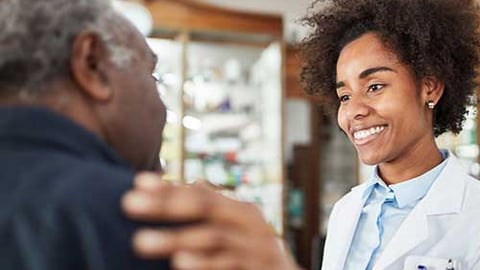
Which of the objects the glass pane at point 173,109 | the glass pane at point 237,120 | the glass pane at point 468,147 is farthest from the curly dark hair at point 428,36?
the glass pane at point 237,120

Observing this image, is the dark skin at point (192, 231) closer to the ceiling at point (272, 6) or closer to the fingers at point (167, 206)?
the fingers at point (167, 206)

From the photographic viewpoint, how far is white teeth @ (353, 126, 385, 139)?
151 cm

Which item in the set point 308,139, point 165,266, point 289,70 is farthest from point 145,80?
point 308,139

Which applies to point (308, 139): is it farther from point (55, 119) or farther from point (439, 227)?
point (55, 119)

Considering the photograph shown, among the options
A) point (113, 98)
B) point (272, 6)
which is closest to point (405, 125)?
point (113, 98)

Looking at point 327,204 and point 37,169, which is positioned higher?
point 37,169

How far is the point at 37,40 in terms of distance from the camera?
0.65 m

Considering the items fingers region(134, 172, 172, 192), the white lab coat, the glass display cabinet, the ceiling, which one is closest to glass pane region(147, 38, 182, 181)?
the glass display cabinet

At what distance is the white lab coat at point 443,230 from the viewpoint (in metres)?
1.36

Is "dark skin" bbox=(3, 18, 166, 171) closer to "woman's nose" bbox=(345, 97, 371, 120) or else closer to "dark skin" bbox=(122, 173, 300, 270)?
"dark skin" bbox=(122, 173, 300, 270)

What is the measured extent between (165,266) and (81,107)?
20 cm

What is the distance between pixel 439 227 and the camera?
1.41 metres

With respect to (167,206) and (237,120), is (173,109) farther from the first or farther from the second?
(167,206)

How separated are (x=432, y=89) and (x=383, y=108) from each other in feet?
0.61
